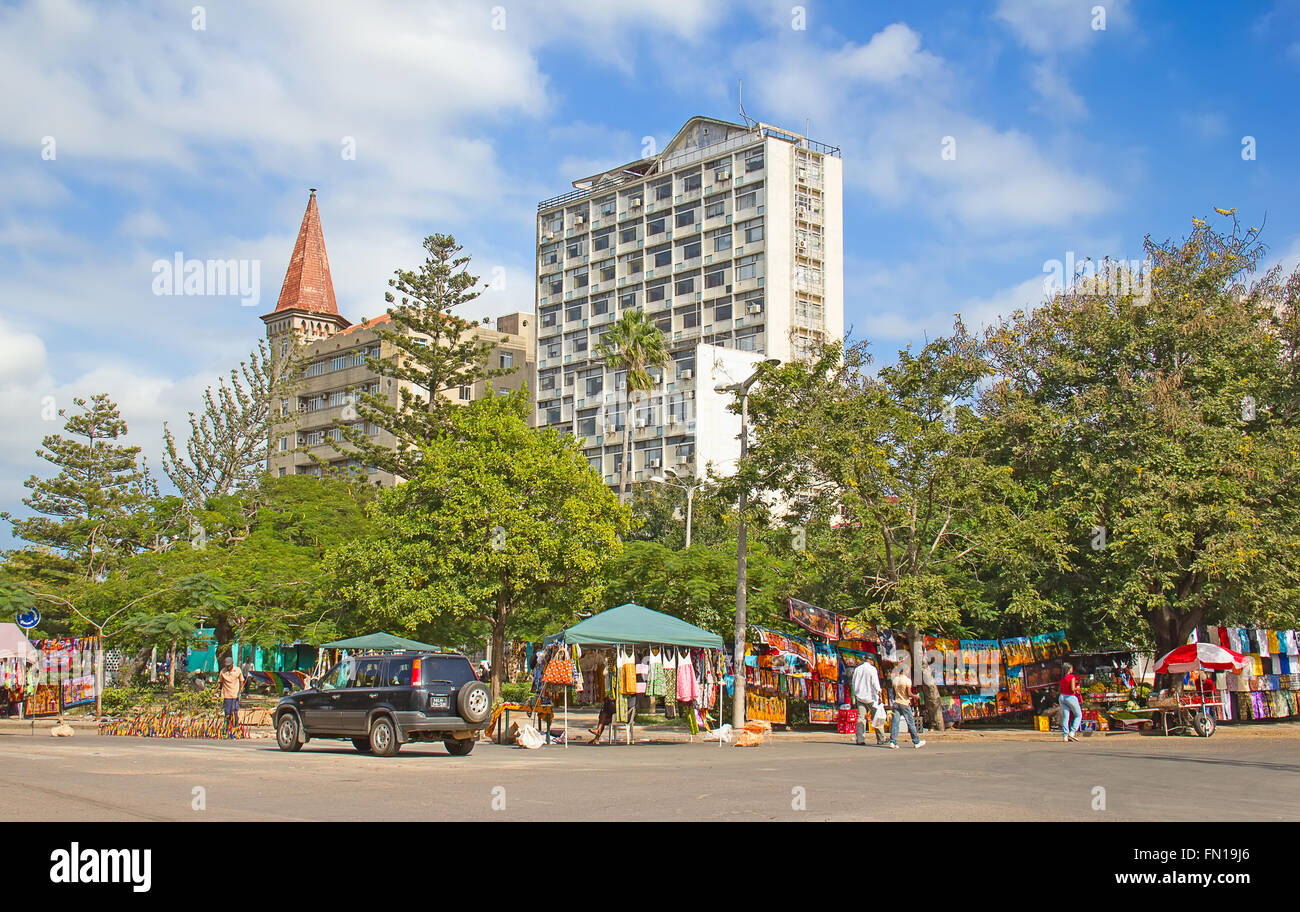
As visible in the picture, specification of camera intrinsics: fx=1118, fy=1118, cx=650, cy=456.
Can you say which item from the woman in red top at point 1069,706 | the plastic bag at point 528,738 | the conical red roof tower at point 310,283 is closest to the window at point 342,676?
the plastic bag at point 528,738

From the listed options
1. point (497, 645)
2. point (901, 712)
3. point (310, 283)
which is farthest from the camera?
point (310, 283)

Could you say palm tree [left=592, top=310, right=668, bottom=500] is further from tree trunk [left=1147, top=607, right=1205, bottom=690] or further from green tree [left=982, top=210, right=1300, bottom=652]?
tree trunk [left=1147, top=607, right=1205, bottom=690]

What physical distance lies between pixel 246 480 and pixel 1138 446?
43.1 m

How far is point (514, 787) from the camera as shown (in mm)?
13250

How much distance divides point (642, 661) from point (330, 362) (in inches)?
2923

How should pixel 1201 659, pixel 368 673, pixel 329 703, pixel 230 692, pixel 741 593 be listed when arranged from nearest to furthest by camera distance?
pixel 368 673, pixel 329 703, pixel 230 692, pixel 1201 659, pixel 741 593

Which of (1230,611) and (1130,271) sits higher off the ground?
(1130,271)

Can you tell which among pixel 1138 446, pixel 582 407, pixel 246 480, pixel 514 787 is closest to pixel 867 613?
pixel 1138 446

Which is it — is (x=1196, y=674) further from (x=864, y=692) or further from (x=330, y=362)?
(x=330, y=362)

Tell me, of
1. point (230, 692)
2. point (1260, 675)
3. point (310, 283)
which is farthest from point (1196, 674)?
point (310, 283)

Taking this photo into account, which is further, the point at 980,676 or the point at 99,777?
the point at 980,676

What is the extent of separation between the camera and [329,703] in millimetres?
19891

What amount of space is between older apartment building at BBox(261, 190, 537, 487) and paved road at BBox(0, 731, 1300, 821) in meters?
66.2
